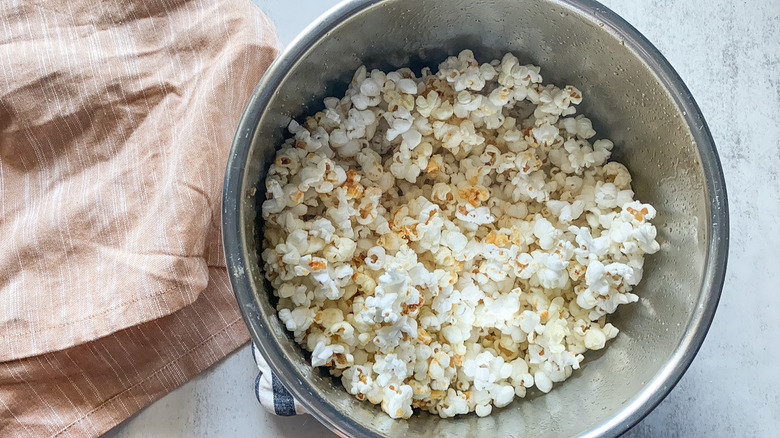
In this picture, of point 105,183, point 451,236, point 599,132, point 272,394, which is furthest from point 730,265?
point 105,183

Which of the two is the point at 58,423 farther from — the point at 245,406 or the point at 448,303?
the point at 448,303

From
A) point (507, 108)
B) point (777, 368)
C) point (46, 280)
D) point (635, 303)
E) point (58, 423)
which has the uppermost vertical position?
point (507, 108)

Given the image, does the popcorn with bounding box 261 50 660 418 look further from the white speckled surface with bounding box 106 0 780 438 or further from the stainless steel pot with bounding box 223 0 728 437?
the white speckled surface with bounding box 106 0 780 438

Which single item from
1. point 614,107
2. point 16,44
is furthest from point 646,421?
point 16,44

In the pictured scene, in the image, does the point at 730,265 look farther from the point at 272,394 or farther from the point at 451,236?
the point at 272,394

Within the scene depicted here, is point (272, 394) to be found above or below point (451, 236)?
below

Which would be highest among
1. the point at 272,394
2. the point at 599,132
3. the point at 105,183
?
the point at 599,132

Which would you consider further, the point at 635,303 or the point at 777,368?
the point at 777,368

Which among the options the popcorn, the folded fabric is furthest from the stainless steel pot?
the folded fabric
